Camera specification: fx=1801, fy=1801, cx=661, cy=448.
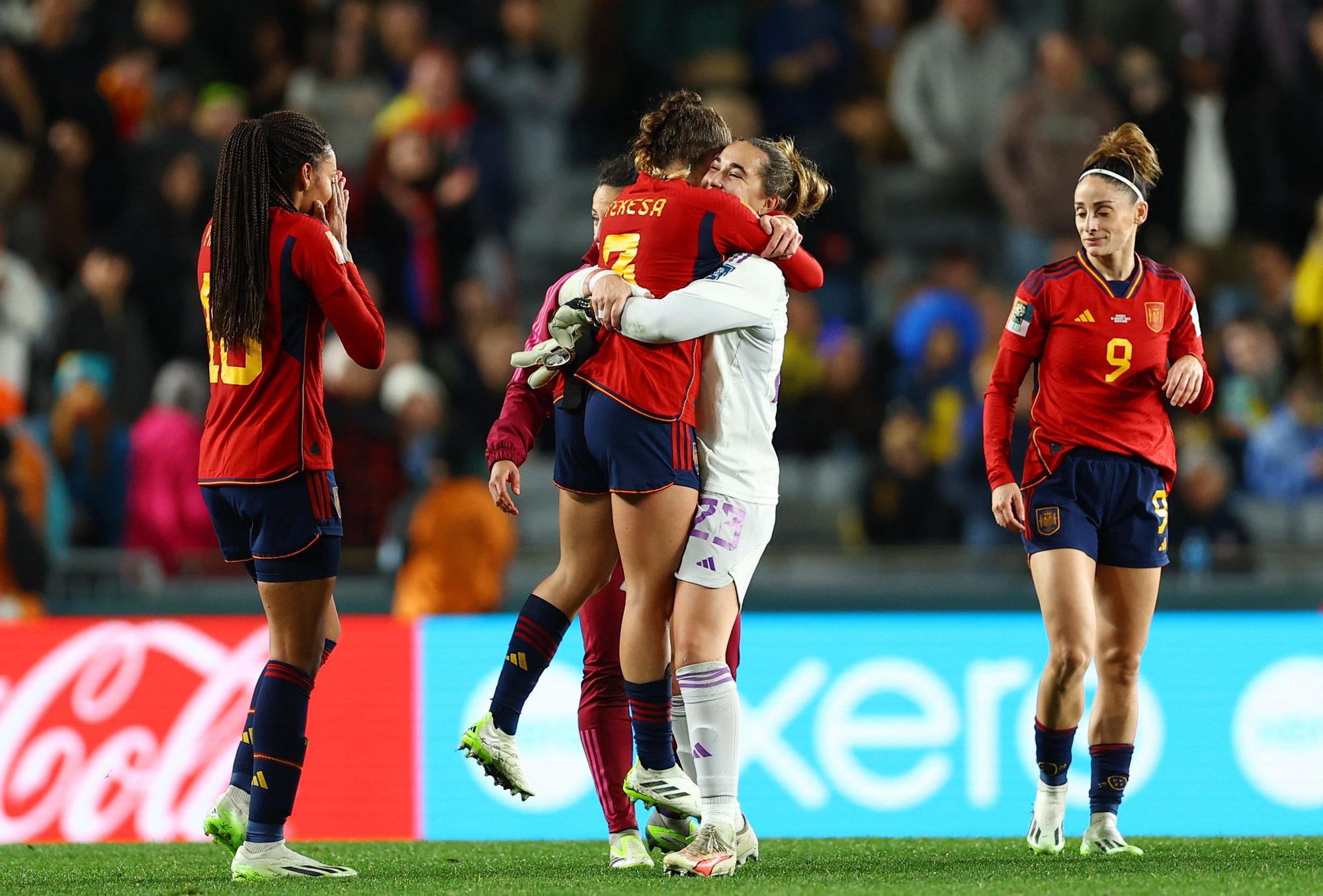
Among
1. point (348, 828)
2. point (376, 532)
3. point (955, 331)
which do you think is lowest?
point (348, 828)

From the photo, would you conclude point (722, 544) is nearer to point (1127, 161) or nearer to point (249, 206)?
point (249, 206)

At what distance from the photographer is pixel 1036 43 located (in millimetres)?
13328

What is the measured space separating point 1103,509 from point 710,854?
1.76 metres

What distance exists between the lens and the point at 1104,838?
575cm

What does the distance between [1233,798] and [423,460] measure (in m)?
4.54

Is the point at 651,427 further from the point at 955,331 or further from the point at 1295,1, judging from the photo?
the point at 1295,1

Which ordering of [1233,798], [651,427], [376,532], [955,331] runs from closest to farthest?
[651,427]
[1233,798]
[376,532]
[955,331]

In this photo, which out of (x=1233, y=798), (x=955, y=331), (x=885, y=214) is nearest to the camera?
(x=1233, y=798)

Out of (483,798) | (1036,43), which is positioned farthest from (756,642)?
(1036,43)

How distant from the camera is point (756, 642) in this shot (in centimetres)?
781

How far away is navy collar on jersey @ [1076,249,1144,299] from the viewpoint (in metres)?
5.77

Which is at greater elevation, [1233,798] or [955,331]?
[955,331]

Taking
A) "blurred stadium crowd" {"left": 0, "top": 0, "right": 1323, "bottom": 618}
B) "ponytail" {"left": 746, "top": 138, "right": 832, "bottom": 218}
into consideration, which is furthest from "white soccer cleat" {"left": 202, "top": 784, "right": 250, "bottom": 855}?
"blurred stadium crowd" {"left": 0, "top": 0, "right": 1323, "bottom": 618}

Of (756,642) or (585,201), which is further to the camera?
(585,201)
